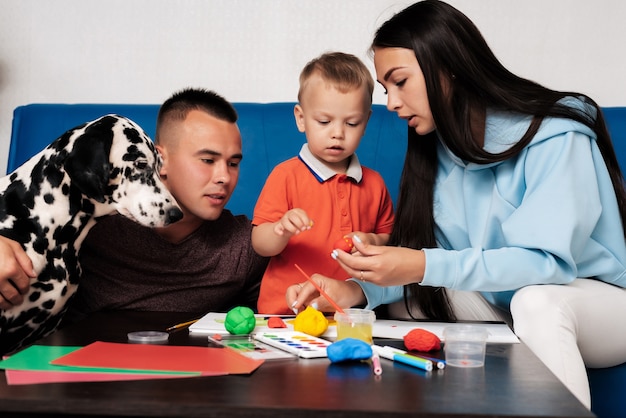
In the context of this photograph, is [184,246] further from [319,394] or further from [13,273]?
[319,394]

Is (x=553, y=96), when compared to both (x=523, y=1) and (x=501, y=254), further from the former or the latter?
(x=523, y=1)

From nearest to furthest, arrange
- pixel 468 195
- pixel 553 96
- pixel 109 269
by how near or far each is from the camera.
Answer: pixel 553 96, pixel 468 195, pixel 109 269

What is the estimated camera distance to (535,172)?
1.60 meters

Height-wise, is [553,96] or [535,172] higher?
[553,96]

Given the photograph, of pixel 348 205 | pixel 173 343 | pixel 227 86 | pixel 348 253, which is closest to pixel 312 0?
pixel 227 86

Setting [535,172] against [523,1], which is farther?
[523,1]

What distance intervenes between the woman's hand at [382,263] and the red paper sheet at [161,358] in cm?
37

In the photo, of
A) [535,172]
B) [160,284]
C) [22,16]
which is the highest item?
[22,16]

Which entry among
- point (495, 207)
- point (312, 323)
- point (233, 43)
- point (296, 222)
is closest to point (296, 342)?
A: point (312, 323)

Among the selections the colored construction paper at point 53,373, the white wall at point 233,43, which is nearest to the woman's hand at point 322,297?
the colored construction paper at point 53,373

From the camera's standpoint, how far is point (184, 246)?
1.93 meters

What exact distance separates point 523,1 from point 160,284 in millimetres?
1686

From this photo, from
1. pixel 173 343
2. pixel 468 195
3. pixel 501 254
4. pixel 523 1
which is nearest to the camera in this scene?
pixel 173 343

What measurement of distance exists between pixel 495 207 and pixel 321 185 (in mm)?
457
